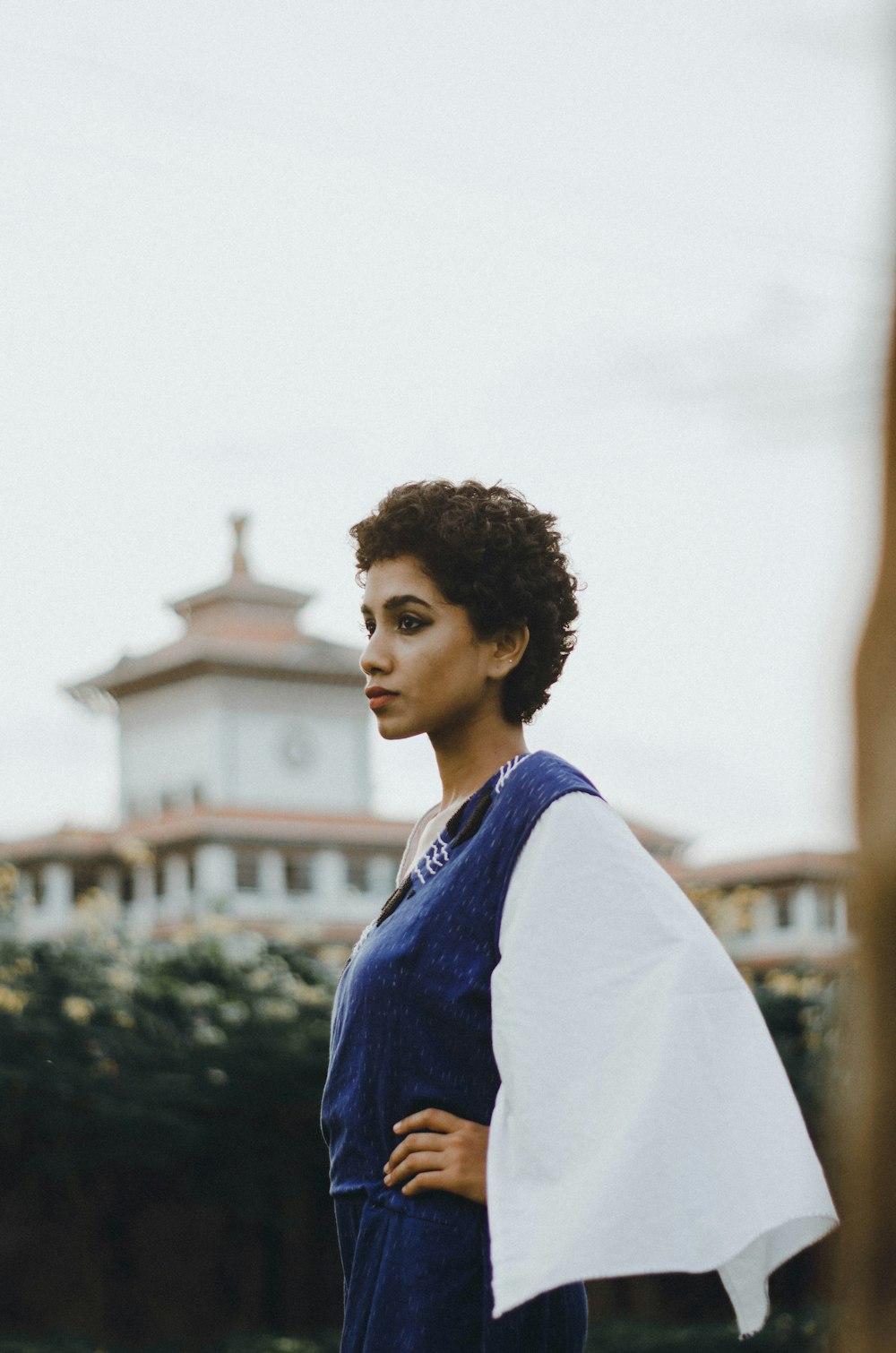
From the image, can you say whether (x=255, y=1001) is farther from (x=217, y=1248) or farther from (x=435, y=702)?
(x=435, y=702)

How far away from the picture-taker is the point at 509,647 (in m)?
1.77

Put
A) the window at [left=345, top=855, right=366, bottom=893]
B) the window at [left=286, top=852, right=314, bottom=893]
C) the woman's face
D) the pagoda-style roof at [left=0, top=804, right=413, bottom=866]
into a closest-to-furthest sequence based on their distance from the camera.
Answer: the woman's face, the pagoda-style roof at [left=0, top=804, right=413, bottom=866], the window at [left=286, top=852, right=314, bottom=893], the window at [left=345, top=855, right=366, bottom=893]

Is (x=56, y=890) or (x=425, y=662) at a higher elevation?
(x=56, y=890)

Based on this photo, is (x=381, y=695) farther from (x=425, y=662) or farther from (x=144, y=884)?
(x=144, y=884)

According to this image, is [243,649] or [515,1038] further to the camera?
[243,649]

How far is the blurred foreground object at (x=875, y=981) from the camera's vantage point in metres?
0.39

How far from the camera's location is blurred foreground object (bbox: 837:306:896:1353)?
386 millimetres

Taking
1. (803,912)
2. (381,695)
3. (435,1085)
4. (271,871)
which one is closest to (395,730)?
(381,695)

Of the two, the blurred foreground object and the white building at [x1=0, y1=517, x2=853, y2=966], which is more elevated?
the white building at [x1=0, y1=517, x2=853, y2=966]

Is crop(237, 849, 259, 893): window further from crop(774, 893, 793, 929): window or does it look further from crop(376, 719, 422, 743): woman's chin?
crop(376, 719, 422, 743): woman's chin

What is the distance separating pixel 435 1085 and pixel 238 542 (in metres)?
43.9

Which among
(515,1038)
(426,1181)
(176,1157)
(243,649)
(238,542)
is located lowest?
(176,1157)

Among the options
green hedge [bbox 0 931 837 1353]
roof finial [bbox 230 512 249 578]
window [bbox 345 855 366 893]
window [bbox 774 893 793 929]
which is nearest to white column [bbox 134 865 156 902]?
window [bbox 345 855 366 893]

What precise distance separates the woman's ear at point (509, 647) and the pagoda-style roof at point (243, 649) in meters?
40.2
